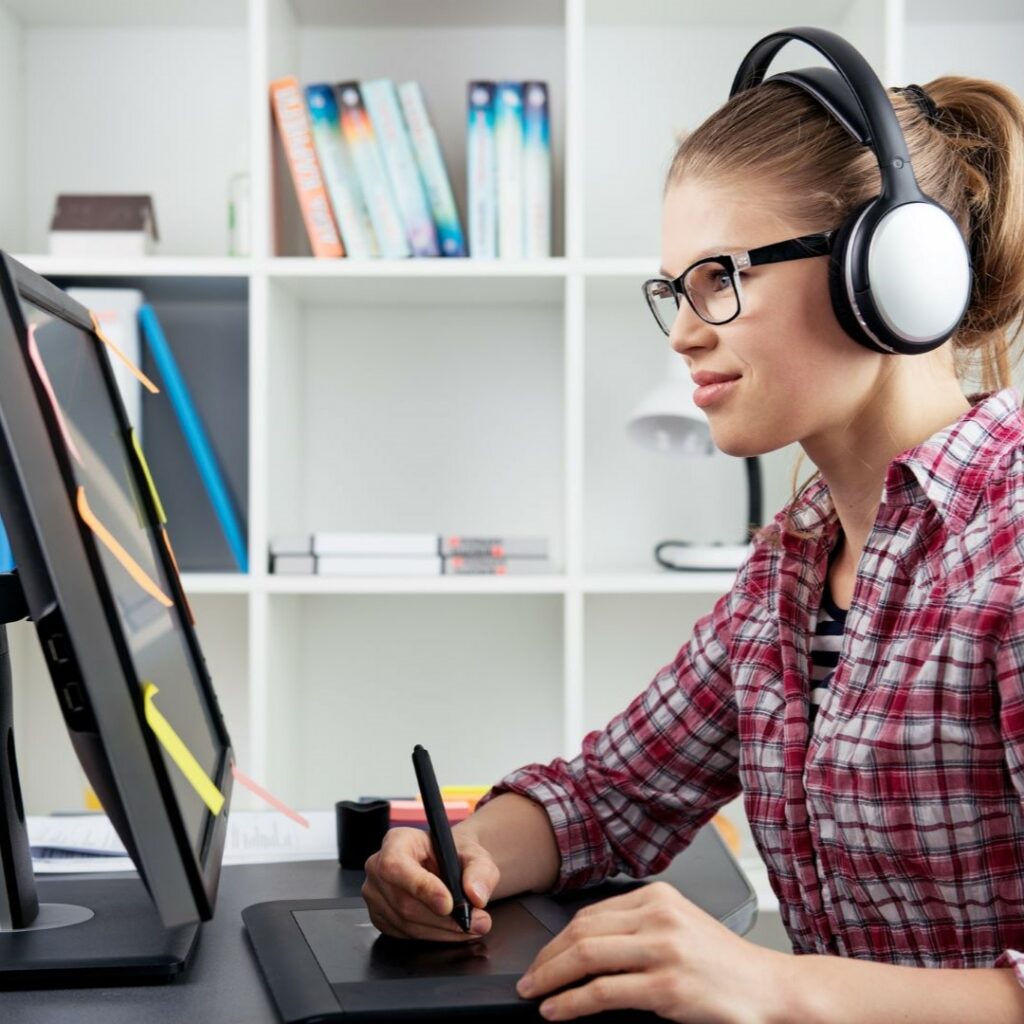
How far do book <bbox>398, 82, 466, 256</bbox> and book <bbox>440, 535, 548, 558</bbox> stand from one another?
1.57 feet

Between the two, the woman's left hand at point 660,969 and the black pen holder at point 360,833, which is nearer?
the woman's left hand at point 660,969

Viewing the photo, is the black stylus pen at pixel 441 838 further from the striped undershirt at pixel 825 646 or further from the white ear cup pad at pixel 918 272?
the white ear cup pad at pixel 918 272

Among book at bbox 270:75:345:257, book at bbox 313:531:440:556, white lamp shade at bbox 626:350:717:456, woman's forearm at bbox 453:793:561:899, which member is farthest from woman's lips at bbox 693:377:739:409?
book at bbox 270:75:345:257

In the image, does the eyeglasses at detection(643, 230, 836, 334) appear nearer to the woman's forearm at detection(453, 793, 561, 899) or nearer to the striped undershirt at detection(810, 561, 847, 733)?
the striped undershirt at detection(810, 561, 847, 733)

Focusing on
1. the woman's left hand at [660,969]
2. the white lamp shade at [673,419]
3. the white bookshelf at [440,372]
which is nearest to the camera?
the woman's left hand at [660,969]

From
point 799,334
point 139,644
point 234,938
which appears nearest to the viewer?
point 139,644

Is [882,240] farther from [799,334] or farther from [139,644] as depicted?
[139,644]

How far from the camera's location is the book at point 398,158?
1896mm

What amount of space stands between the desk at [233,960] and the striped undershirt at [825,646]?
16cm

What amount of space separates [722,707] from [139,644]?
23.4 inches

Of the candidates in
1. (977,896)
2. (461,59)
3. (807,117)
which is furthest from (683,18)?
(977,896)

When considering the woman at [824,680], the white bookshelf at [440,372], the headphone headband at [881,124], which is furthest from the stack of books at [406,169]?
the headphone headband at [881,124]

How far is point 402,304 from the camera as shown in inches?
84.0

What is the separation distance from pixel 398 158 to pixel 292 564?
64cm
